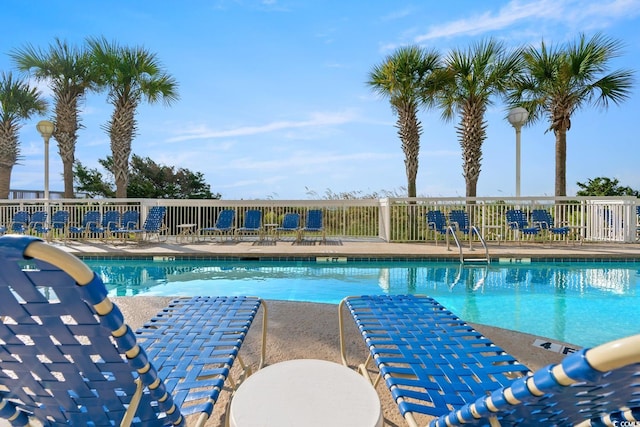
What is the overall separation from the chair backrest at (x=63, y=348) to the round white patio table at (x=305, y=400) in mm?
224

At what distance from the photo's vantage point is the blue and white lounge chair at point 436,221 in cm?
912

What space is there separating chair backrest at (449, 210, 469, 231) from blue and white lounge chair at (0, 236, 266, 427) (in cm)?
846

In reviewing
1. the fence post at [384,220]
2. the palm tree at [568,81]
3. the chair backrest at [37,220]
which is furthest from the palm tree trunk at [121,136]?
the palm tree at [568,81]

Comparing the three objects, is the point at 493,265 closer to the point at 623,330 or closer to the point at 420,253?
the point at 420,253

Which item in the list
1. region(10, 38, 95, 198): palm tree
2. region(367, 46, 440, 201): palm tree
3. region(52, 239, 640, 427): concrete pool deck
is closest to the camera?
region(52, 239, 640, 427): concrete pool deck

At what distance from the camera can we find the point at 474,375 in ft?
4.87

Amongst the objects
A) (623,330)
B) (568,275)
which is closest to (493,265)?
(568,275)

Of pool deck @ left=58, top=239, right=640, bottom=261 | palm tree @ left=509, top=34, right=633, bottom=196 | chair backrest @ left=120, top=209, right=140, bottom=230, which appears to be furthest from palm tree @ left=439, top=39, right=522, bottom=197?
chair backrest @ left=120, top=209, right=140, bottom=230

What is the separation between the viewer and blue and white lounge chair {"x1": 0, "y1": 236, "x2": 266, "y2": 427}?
850mm

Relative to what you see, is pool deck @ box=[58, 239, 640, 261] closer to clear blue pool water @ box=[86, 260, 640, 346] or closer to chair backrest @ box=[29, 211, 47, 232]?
clear blue pool water @ box=[86, 260, 640, 346]

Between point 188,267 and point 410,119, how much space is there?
834cm

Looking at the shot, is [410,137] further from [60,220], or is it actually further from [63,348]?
[63,348]

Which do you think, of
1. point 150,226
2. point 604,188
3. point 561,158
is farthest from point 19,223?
point 604,188

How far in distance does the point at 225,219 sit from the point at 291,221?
1692 millimetres
